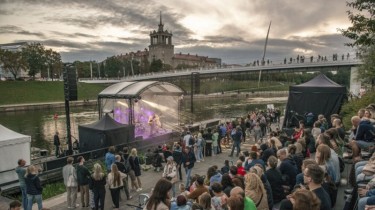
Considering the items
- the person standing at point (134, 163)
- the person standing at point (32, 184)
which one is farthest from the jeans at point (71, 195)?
the person standing at point (134, 163)

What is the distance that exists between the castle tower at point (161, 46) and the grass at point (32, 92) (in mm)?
86152

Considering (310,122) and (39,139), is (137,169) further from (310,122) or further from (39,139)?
(39,139)

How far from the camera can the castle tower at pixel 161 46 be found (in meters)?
163

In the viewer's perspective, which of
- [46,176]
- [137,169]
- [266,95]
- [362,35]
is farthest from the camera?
[266,95]

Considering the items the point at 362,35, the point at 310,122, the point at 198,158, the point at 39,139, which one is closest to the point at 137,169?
the point at 198,158

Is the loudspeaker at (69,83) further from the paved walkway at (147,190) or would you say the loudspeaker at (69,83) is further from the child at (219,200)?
the child at (219,200)

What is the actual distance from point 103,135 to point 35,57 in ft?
286

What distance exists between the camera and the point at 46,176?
12.2m

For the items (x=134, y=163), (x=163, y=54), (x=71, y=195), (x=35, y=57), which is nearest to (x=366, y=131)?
(x=134, y=163)

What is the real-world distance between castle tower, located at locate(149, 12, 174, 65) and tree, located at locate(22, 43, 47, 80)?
257 feet

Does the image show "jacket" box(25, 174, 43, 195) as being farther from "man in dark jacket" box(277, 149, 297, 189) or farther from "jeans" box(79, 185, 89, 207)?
"man in dark jacket" box(277, 149, 297, 189)

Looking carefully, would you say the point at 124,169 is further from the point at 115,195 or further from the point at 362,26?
the point at 362,26

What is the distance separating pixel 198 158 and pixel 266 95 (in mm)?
84658

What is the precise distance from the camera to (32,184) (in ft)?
26.2
